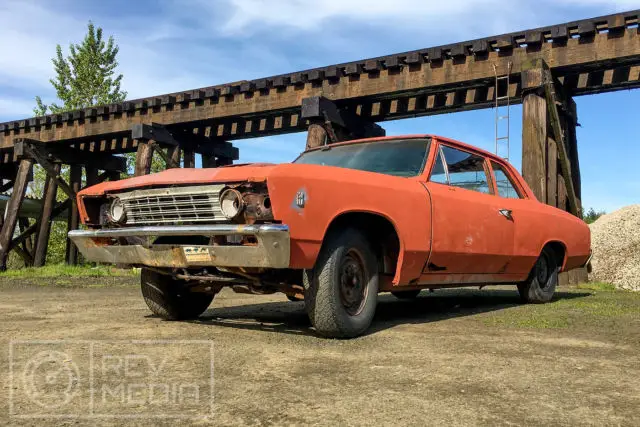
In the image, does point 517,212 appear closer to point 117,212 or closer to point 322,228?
point 322,228

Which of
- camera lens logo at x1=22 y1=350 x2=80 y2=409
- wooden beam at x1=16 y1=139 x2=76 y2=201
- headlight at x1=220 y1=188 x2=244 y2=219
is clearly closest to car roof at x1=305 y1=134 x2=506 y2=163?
headlight at x1=220 y1=188 x2=244 y2=219

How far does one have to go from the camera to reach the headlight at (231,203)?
10.7 feet

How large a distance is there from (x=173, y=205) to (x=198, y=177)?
0.31 meters

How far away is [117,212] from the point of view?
3924mm

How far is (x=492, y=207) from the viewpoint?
4.80 meters

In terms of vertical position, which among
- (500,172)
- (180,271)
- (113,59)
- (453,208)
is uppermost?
(113,59)

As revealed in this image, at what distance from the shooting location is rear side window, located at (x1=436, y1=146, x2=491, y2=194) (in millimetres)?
4590

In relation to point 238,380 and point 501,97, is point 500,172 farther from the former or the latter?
point 501,97

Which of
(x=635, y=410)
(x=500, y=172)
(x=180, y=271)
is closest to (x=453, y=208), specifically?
(x=500, y=172)

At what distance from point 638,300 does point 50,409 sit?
20.7 feet

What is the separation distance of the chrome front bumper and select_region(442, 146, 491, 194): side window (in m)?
1.95

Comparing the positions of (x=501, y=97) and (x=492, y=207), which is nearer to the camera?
(x=492, y=207)

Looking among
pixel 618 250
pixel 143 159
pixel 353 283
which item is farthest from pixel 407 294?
pixel 143 159

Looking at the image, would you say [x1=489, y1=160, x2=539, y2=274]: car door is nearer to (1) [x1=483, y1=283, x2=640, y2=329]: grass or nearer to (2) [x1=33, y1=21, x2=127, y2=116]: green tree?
(1) [x1=483, y1=283, x2=640, y2=329]: grass
